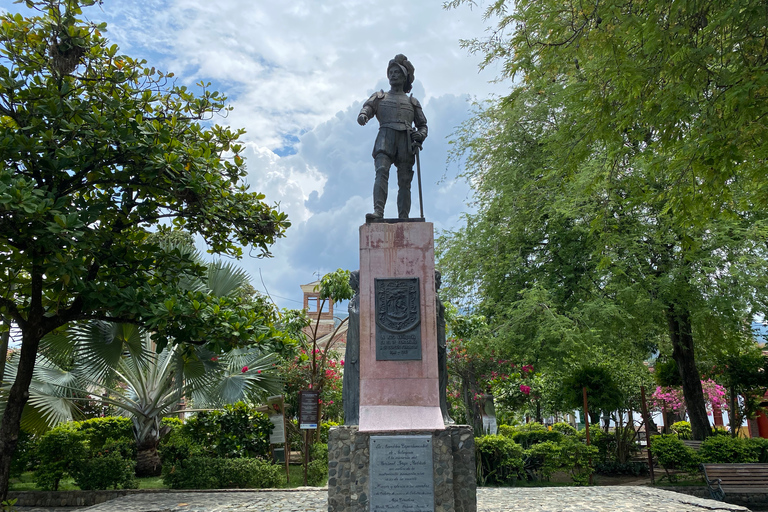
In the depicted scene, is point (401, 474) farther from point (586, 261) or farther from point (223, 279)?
point (586, 261)

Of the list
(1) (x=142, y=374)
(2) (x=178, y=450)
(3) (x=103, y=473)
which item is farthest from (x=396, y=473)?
(1) (x=142, y=374)

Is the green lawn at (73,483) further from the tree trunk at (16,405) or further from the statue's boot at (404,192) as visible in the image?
the statue's boot at (404,192)

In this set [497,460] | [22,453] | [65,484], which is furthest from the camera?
[65,484]

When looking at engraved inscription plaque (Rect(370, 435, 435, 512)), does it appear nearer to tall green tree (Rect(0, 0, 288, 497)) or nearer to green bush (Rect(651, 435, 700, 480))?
tall green tree (Rect(0, 0, 288, 497))

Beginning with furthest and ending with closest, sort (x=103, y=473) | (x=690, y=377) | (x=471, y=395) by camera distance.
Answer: (x=471, y=395) → (x=690, y=377) → (x=103, y=473)

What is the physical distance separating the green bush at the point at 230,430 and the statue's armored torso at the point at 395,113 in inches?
282

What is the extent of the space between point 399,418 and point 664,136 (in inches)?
180

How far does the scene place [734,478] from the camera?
10.4m

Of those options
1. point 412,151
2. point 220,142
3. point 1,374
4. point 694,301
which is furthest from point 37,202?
point 694,301

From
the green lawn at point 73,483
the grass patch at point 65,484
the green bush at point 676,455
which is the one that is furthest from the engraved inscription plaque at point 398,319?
the green bush at point 676,455

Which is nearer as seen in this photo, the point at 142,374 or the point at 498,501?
the point at 498,501

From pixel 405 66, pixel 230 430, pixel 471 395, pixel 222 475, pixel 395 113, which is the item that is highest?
pixel 405 66

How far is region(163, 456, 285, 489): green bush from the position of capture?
10.7 metres

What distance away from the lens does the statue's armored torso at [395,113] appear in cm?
779
